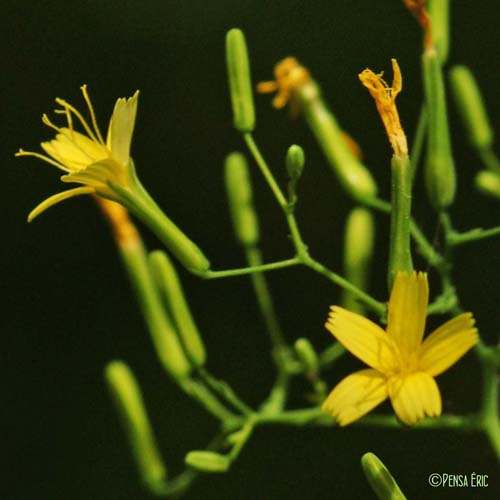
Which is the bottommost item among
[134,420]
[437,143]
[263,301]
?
[134,420]

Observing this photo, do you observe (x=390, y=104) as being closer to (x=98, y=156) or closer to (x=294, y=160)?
(x=294, y=160)

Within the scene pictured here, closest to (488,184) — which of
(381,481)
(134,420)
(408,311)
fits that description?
(408,311)

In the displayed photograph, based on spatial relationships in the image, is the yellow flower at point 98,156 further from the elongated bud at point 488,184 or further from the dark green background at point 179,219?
the dark green background at point 179,219

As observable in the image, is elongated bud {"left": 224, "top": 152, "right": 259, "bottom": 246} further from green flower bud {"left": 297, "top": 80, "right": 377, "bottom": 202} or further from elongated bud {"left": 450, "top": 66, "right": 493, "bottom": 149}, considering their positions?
elongated bud {"left": 450, "top": 66, "right": 493, "bottom": 149}

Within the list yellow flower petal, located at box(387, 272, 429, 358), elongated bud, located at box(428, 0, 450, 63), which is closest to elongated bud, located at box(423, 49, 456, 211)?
elongated bud, located at box(428, 0, 450, 63)

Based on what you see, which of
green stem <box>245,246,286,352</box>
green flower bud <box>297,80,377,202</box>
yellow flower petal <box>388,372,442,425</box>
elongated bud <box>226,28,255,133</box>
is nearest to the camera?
yellow flower petal <box>388,372,442,425</box>

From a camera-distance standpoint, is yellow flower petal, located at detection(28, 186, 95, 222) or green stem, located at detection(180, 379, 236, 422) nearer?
yellow flower petal, located at detection(28, 186, 95, 222)
